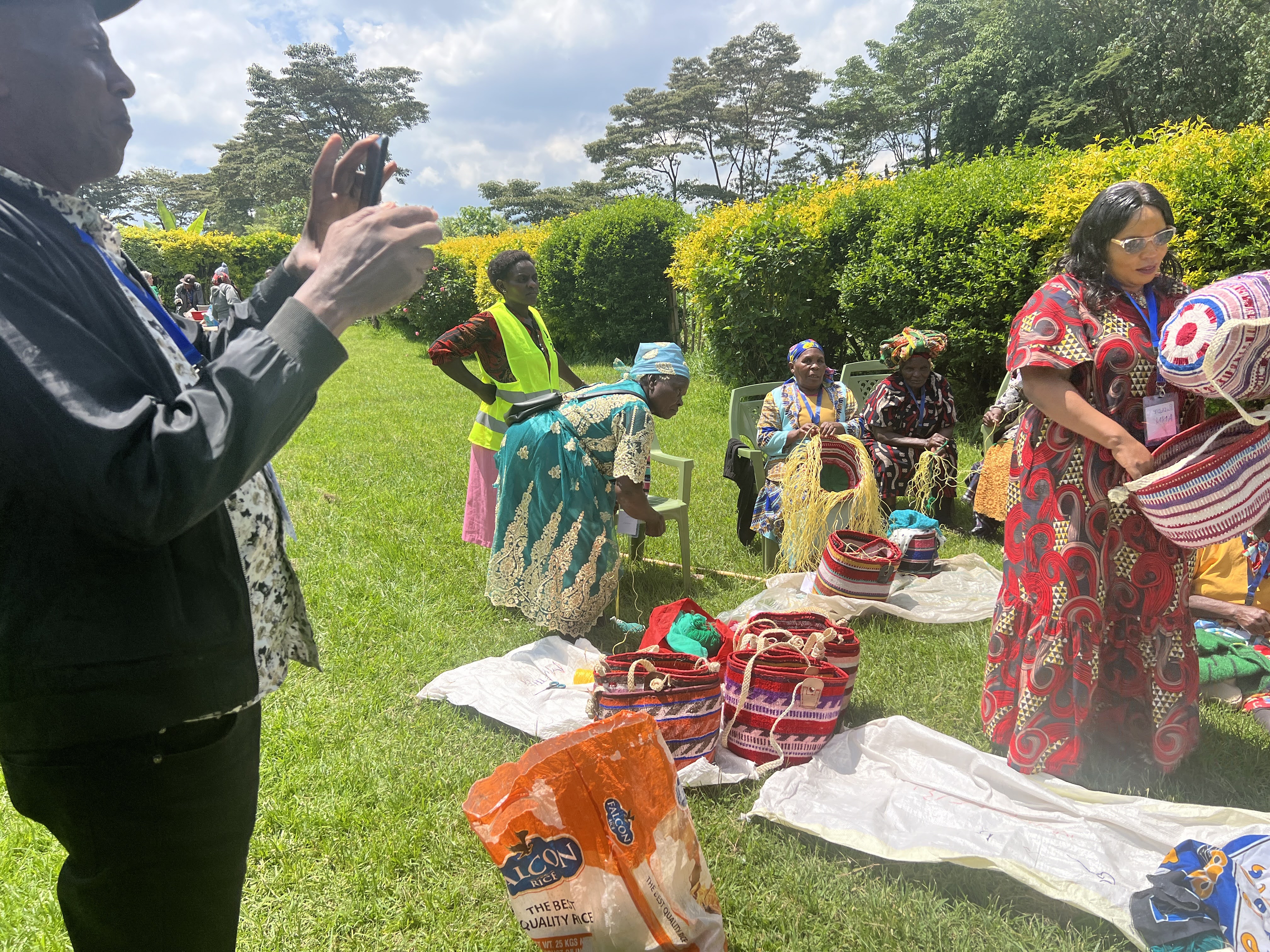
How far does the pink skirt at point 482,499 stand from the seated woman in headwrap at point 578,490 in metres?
0.75

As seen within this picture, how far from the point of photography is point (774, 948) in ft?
7.38

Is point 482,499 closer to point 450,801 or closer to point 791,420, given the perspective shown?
point 791,420

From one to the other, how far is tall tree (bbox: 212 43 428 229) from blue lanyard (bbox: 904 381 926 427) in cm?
4447

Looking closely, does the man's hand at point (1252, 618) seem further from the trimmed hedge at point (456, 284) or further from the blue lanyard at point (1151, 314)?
the trimmed hedge at point (456, 284)

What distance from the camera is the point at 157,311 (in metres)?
1.21

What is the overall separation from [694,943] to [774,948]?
37 cm

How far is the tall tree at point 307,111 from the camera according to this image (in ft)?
143

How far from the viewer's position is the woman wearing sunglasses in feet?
8.56

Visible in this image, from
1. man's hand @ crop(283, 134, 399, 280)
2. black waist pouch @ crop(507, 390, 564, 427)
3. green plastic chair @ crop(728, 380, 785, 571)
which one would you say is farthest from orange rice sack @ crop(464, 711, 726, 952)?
green plastic chair @ crop(728, 380, 785, 571)

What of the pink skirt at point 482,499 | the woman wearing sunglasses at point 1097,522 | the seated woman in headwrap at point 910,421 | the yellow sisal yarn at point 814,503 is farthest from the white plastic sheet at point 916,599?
the pink skirt at point 482,499

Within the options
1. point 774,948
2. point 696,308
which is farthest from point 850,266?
point 774,948

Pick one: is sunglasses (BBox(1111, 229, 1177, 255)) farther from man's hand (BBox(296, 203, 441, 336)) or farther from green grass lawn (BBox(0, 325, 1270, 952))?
man's hand (BBox(296, 203, 441, 336))

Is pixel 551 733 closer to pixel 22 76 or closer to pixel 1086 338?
pixel 1086 338

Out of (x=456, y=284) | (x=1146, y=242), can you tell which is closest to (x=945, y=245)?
(x=1146, y=242)
